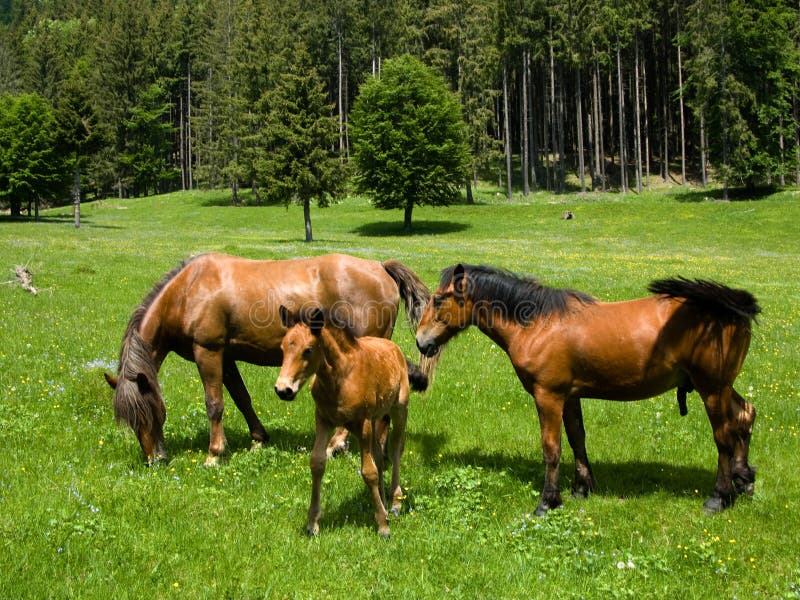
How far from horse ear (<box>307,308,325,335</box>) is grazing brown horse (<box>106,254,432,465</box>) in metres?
2.40

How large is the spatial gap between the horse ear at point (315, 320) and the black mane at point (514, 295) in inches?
86.8

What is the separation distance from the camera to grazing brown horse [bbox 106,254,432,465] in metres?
7.43

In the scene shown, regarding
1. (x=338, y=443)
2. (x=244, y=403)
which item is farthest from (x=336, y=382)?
(x=244, y=403)

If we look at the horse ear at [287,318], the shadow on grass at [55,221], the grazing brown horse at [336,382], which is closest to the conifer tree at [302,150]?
the shadow on grass at [55,221]

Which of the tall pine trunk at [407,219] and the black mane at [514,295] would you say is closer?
the black mane at [514,295]

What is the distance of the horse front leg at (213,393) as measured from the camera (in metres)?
7.80

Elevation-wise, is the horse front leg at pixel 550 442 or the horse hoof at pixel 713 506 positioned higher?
the horse front leg at pixel 550 442

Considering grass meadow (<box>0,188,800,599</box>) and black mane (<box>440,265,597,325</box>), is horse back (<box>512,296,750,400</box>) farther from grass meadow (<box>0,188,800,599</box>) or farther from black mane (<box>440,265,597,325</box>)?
grass meadow (<box>0,188,800,599</box>)

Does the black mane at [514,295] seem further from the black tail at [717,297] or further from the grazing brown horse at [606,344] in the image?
the black tail at [717,297]

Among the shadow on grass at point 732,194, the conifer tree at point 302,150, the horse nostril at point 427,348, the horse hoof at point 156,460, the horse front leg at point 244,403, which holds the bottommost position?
the horse hoof at point 156,460

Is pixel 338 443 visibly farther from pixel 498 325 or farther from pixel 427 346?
pixel 498 325

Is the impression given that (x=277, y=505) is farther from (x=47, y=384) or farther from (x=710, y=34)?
(x=710, y=34)

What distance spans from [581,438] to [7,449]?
7157 millimetres

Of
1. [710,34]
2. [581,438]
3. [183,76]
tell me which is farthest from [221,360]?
[183,76]
